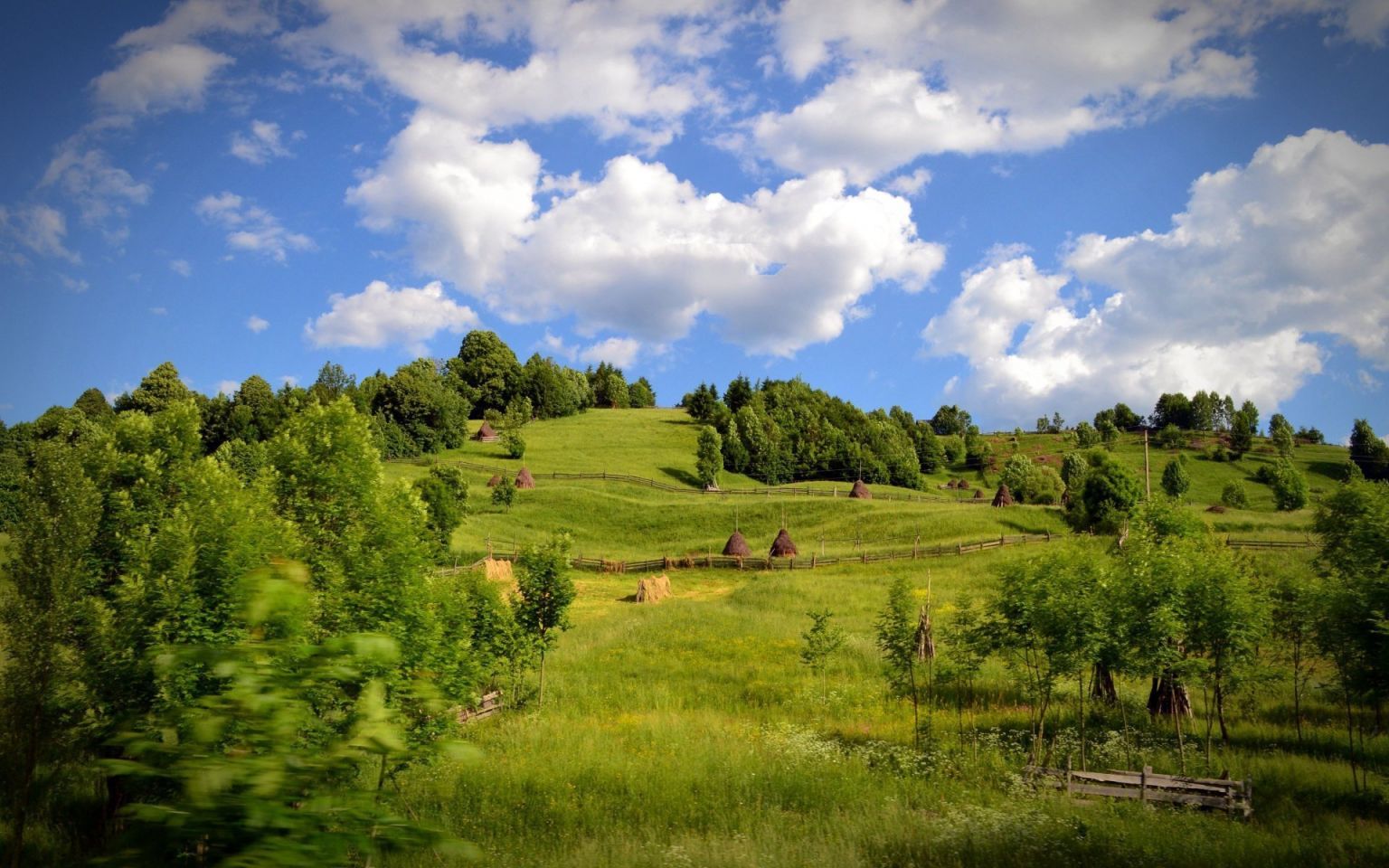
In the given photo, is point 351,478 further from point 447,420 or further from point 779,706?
point 447,420

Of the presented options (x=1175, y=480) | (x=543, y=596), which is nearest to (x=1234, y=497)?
(x=1175, y=480)

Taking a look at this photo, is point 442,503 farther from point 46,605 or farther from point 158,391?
point 158,391

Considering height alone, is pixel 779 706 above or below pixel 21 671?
below

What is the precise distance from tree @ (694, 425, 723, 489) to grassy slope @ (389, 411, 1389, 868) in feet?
143

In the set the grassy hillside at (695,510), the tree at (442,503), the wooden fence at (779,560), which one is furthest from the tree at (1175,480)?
the tree at (442,503)

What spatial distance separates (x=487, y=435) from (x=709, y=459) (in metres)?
32.2

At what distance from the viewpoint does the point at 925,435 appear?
109125mm

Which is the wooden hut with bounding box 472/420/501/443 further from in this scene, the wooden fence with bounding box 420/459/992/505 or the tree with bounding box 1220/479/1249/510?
the tree with bounding box 1220/479/1249/510

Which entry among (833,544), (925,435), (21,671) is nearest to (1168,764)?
(21,671)

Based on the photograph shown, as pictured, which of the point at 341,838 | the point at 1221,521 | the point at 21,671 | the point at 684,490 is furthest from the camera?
the point at 684,490

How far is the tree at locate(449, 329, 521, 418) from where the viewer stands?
Answer: 114375 millimetres

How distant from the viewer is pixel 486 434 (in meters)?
97.1

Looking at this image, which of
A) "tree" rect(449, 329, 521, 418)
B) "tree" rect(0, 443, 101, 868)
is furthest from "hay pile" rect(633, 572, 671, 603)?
"tree" rect(449, 329, 521, 418)

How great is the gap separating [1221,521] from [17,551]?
65043 millimetres
